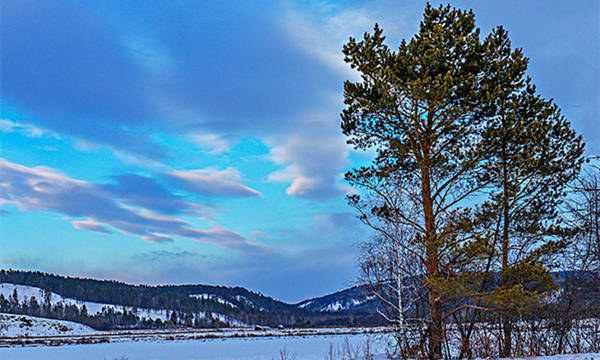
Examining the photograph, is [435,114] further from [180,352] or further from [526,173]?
[180,352]

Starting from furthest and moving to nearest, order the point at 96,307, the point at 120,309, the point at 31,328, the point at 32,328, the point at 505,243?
the point at 96,307 < the point at 120,309 < the point at 32,328 < the point at 31,328 < the point at 505,243

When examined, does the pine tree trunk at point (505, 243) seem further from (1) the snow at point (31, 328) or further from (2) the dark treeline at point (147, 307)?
(2) the dark treeline at point (147, 307)

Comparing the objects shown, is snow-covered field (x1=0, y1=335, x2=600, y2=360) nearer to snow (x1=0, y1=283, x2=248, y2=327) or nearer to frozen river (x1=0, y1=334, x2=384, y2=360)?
frozen river (x1=0, y1=334, x2=384, y2=360)

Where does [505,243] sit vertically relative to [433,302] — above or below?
above

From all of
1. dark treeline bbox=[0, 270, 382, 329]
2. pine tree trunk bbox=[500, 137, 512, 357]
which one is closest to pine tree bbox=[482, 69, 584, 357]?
pine tree trunk bbox=[500, 137, 512, 357]

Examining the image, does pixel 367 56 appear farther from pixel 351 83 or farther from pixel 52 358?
pixel 52 358

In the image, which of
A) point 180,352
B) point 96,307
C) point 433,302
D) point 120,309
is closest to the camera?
point 433,302

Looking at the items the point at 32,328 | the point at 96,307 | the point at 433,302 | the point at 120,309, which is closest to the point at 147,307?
the point at 120,309

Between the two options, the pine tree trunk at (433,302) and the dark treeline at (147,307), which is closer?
the pine tree trunk at (433,302)

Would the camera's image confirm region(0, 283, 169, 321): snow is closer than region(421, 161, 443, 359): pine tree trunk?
No

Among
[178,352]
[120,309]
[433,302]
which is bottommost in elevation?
[120,309]

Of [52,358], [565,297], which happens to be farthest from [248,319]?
[565,297]

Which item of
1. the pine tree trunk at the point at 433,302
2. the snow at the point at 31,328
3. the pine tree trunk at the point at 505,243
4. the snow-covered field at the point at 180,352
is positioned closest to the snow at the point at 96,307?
the snow at the point at 31,328

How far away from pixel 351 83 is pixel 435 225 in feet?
18.9
